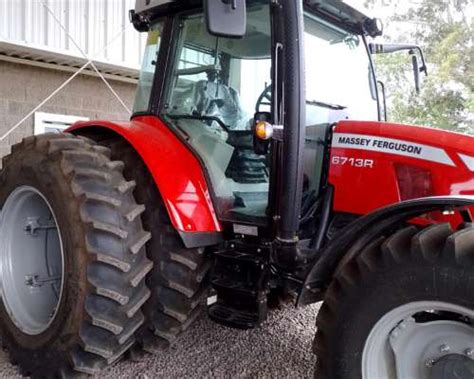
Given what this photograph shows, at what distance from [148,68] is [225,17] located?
1174 mm

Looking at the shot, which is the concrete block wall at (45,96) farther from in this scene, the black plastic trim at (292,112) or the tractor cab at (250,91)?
the black plastic trim at (292,112)

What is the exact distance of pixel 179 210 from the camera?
7.86ft

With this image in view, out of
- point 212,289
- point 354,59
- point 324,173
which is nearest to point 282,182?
point 324,173

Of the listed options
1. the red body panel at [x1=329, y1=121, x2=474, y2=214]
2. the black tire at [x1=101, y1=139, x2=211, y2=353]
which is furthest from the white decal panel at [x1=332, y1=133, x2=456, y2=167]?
the black tire at [x1=101, y1=139, x2=211, y2=353]

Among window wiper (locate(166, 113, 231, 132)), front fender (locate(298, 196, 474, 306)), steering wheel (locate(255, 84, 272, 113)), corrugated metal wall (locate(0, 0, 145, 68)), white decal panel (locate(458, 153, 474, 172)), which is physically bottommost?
front fender (locate(298, 196, 474, 306))

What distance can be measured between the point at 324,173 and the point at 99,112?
15.5 feet

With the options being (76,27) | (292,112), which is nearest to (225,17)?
(292,112)

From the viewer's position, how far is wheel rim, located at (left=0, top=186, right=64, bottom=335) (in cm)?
274

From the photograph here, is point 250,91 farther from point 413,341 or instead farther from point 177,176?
point 413,341

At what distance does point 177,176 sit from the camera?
2.47m

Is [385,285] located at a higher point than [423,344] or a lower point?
higher

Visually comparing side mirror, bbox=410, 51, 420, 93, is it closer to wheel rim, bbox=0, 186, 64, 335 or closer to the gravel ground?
the gravel ground

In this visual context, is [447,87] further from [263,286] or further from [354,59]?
[263,286]

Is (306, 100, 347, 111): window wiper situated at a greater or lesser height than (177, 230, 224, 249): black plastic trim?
greater
